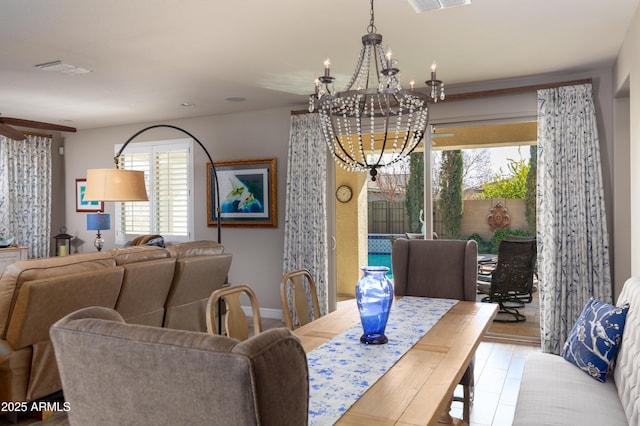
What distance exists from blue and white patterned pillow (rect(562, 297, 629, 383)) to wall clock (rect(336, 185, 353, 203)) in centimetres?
402

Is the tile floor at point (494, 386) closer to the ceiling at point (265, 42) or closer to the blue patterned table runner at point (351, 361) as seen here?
the blue patterned table runner at point (351, 361)

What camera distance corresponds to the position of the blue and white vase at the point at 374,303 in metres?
2.11

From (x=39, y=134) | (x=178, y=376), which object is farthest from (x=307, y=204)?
(x=178, y=376)

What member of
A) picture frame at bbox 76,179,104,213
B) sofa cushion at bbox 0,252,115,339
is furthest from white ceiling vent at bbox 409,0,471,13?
picture frame at bbox 76,179,104,213

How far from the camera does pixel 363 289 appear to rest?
2139 mm

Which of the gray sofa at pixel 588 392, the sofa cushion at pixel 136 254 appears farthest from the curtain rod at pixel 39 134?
the gray sofa at pixel 588 392

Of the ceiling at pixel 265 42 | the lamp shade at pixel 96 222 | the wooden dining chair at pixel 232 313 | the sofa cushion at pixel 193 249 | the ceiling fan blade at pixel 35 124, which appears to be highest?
the ceiling fan blade at pixel 35 124

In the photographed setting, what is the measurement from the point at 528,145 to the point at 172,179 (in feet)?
15.5

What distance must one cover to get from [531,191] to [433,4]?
276cm

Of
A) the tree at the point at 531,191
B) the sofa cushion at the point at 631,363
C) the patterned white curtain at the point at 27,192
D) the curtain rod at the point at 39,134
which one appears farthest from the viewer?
the curtain rod at the point at 39,134

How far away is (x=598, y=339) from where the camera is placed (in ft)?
8.09

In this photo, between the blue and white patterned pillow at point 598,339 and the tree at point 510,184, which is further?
the tree at point 510,184

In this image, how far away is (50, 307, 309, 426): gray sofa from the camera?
89cm

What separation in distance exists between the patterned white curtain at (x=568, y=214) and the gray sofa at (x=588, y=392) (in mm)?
2021
